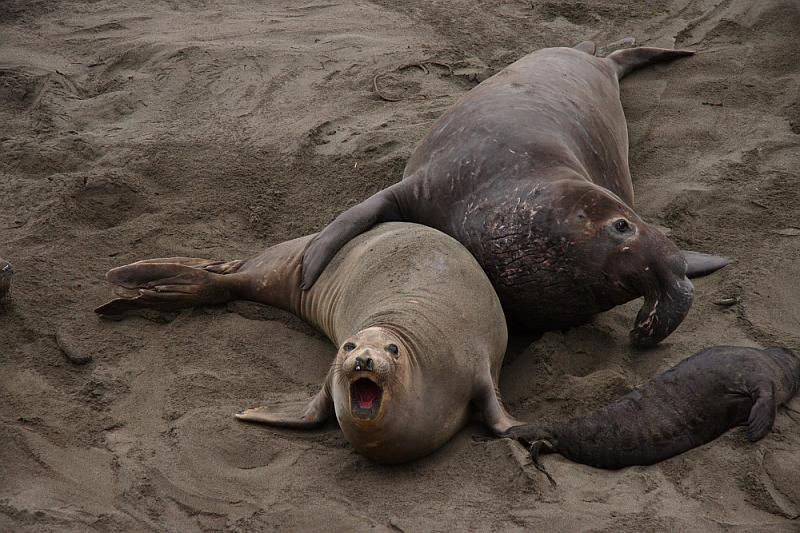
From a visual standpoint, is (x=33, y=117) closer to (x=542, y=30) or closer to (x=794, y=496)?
(x=542, y=30)

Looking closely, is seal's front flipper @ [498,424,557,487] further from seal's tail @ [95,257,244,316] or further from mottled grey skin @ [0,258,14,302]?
mottled grey skin @ [0,258,14,302]

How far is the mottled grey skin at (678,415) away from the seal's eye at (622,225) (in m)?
0.73

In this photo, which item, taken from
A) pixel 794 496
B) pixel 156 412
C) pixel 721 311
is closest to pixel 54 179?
pixel 156 412

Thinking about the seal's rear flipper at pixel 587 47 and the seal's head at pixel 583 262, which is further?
the seal's rear flipper at pixel 587 47

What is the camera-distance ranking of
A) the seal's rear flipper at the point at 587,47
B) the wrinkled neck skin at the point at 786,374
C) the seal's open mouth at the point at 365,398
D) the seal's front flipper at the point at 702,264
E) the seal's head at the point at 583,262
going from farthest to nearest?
→ the seal's rear flipper at the point at 587,47, the seal's front flipper at the point at 702,264, the seal's head at the point at 583,262, the wrinkled neck skin at the point at 786,374, the seal's open mouth at the point at 365,398

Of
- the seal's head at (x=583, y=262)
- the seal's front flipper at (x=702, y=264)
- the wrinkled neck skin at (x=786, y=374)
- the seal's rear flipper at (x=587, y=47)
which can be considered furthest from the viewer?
the seal's rear flipper at (x=587, y=47)

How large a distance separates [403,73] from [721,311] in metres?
3.39

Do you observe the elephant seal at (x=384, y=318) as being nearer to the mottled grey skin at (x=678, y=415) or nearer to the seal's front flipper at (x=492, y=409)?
the seal's front flipper at (x=492, y=409)

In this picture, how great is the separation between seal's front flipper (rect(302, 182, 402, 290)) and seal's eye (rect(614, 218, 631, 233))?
129 cm

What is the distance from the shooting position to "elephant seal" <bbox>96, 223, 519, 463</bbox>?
12.6 ft

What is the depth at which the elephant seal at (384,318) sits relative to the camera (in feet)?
12.6

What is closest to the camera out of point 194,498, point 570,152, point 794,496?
point 794,496

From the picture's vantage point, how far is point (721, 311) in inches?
194

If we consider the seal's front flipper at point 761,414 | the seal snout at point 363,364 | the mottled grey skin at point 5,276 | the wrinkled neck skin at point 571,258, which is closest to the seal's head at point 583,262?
the wrinkled neck skin at point 571,258
